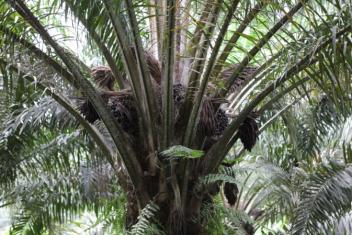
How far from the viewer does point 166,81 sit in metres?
3.10

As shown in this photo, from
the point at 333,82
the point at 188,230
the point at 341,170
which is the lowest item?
the point at 188,230

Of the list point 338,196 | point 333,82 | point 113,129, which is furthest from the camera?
point 338,196

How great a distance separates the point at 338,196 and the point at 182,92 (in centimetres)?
150

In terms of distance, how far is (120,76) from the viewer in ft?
12.1

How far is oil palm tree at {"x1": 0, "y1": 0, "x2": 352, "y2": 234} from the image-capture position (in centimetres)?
302

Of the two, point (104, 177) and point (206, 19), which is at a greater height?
point (206, 19)

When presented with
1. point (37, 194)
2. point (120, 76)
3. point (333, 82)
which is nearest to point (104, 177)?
point (37, 194)

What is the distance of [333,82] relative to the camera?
2.98 m

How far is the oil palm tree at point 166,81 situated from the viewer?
3.02 m

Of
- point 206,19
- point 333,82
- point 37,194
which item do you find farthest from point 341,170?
point 37,194

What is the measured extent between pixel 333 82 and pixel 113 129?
4.31 ft

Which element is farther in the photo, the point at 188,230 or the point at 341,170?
the point at 341,170

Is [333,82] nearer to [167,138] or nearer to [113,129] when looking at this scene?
[167,138]

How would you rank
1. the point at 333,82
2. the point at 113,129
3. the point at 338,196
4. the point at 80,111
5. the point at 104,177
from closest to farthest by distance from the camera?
1. the point at 333,82
2. the point at 113,129
3. the point at 80,111
4. the point at 338,196
5. the point at 104,177
